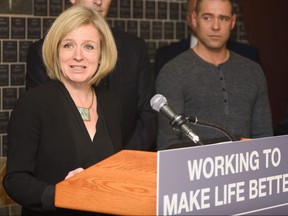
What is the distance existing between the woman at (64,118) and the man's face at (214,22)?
1158mm

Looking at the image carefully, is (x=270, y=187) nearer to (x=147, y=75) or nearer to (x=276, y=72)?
A: (x=147, y=75)

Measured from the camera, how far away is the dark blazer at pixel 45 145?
2.37 m

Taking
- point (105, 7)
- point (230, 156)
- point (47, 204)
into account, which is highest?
point (105, 7)

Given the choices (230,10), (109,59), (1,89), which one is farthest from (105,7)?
(1,89)

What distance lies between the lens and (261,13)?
5.46 metres

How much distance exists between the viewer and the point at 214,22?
12.8ft

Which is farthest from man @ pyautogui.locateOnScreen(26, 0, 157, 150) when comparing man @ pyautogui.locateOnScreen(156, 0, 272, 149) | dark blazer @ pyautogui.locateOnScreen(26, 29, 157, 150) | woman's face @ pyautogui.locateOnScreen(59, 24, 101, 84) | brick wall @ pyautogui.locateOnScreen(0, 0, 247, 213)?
brick wall @ pyautogui.locateOnScreen(0, 0, 247, 213)

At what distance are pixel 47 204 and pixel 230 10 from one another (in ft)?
6.68

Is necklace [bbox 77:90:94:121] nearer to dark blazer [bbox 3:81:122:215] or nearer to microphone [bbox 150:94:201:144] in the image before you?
dark blazer [bbox 3:81:122:215]

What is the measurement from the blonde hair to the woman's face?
0.8 inches

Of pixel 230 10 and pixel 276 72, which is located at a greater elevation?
pixel 230 10

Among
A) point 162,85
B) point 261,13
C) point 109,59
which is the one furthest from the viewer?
point 261,13

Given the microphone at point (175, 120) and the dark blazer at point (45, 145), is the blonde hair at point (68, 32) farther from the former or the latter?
the microphone at point (175, 120)

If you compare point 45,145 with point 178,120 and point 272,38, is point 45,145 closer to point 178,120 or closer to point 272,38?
point 178,120
